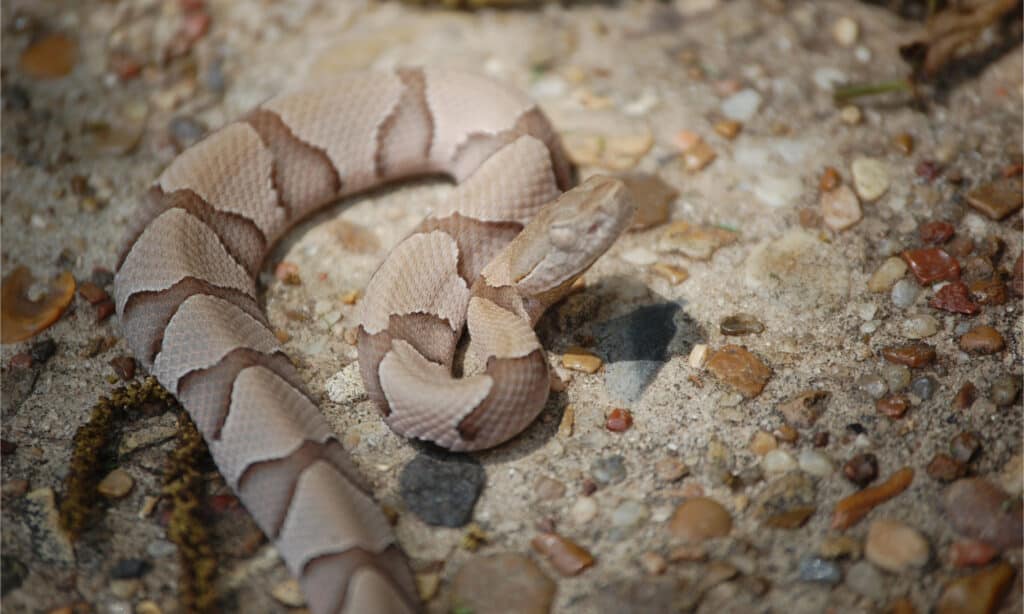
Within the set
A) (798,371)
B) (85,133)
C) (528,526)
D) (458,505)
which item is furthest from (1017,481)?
(85,133)

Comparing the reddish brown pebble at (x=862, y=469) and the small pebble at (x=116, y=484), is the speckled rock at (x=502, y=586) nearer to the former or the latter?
the reddish brown pebble at (x=862, y=469)

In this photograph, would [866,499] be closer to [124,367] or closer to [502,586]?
[502,586]

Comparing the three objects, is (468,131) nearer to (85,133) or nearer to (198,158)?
(198,158)

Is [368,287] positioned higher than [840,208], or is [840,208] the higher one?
[368,287]

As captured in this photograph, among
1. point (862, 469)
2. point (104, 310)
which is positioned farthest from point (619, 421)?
point (104, 310)

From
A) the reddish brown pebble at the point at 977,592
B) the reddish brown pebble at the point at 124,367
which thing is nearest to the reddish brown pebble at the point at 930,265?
the reddish brown pebble at the point at 977,592

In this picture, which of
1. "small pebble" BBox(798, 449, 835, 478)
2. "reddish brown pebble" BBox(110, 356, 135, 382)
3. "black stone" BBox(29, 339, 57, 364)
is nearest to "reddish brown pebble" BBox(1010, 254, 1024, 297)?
"small pebble" BBox(798, 449, 835, 478)
